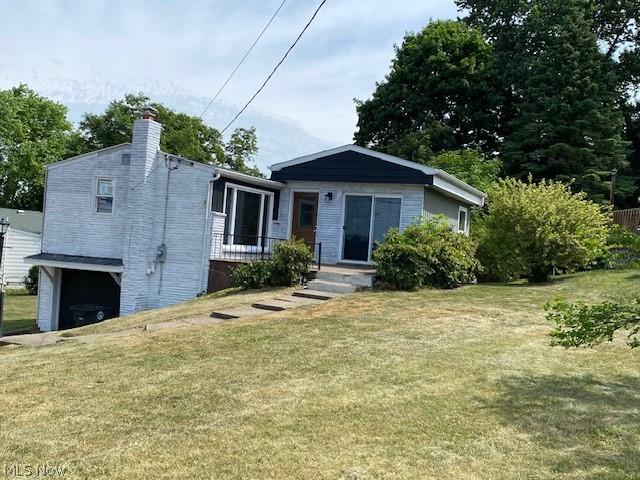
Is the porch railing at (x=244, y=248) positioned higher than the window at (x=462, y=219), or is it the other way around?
the window at (x=462, y=219)

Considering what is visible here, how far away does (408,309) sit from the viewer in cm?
984

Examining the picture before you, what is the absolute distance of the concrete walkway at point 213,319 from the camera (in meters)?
9.33

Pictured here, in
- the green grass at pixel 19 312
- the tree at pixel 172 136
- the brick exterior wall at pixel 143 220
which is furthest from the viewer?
the tree at pixel 172 136

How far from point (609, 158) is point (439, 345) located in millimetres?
22532

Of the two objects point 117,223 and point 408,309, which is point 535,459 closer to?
point 408,309

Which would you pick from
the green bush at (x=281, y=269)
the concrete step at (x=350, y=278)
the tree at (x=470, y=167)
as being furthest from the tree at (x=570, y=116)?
the green bush at (x=281, y=269)

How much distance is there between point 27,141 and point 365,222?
124 feet

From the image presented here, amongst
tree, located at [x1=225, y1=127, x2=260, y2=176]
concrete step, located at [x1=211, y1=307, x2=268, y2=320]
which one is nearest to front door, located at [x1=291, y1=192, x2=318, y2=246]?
concrete step, located at [x1=211, y1=307, x2=268, y2=320]

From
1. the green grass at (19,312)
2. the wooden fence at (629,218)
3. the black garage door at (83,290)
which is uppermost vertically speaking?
the wooden fence at (629,218)

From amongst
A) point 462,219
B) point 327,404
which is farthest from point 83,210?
point 327,404

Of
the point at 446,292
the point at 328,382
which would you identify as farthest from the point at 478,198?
the point at 328,382

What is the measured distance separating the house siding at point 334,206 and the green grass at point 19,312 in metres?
8.45

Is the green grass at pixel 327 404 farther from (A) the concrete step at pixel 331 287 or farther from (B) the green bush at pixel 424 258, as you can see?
(B) the green bush at pixel 424 258

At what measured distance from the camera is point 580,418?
486 centimetres
